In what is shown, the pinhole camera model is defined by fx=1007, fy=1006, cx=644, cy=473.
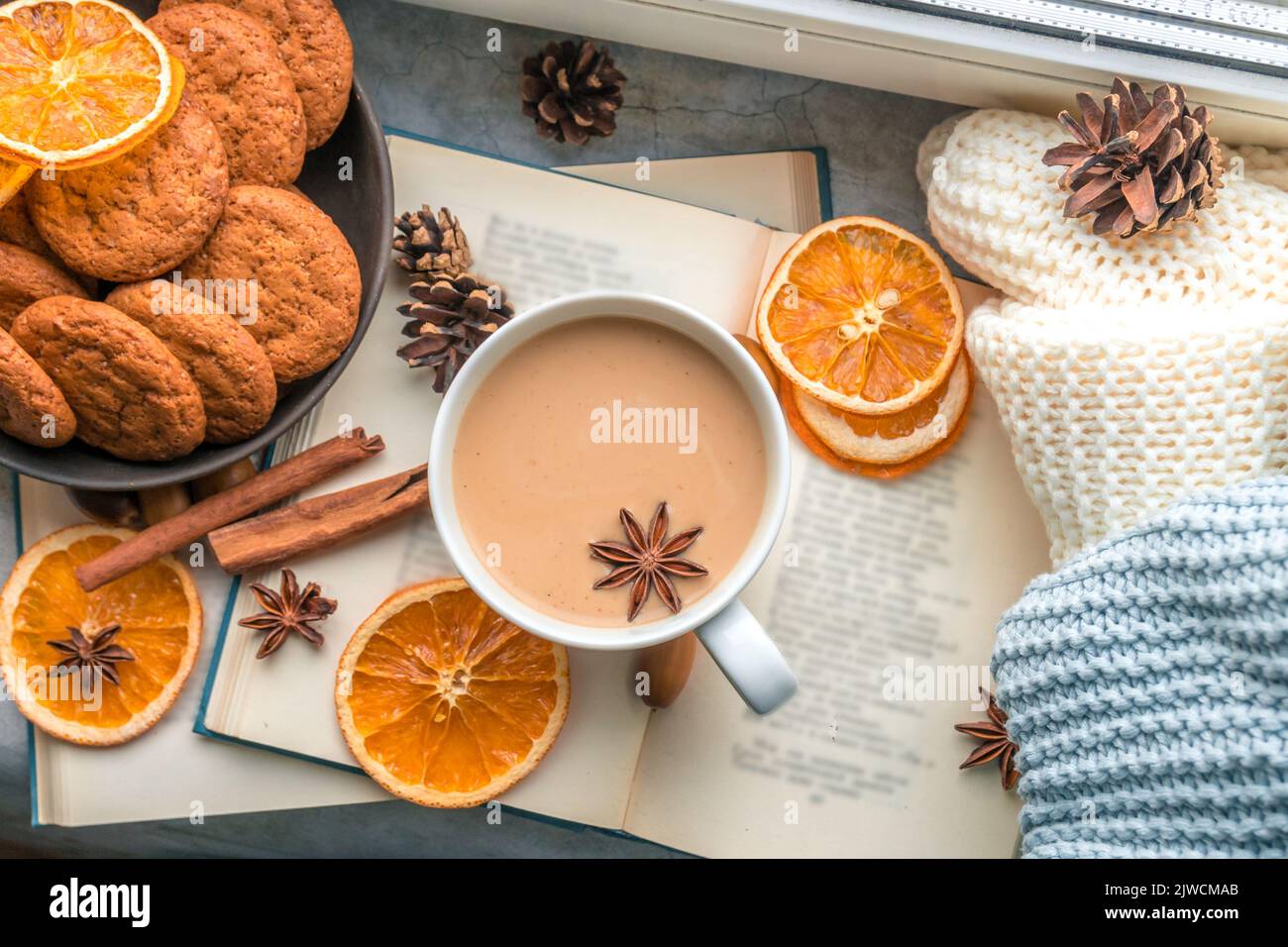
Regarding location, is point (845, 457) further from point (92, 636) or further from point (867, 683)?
point (92, 636)

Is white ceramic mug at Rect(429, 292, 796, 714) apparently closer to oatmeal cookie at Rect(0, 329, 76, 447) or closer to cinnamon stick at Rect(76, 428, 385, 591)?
cinnamon stick at Rect(76, 428, 385, 591)

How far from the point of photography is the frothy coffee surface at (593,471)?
2.90 ft

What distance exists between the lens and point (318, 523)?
106 cm

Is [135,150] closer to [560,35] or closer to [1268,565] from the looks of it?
[560,35]

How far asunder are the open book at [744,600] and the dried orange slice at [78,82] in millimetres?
267

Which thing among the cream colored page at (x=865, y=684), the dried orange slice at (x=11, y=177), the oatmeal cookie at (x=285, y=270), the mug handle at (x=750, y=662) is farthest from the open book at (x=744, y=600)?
the dried orange slice at (x=11, y=177)

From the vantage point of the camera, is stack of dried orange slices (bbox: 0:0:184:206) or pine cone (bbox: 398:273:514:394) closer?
stack of dried orange slices (bbox: 0:0:184:206)

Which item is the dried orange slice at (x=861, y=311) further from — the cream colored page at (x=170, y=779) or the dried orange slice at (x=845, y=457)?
the cream colored page at (x=170, y=779)

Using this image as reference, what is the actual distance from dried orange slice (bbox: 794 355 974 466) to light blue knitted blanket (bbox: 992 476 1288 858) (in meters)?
0.20

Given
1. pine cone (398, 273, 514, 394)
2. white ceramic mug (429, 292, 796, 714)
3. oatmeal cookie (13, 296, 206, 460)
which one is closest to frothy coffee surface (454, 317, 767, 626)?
white ceramic mug (429, 292, 796, 714)

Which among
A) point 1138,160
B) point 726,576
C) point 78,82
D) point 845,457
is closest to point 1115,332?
point 1138,160

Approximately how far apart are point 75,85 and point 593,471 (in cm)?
56

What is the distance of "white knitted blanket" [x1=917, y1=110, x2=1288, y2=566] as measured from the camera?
90 centimetres
